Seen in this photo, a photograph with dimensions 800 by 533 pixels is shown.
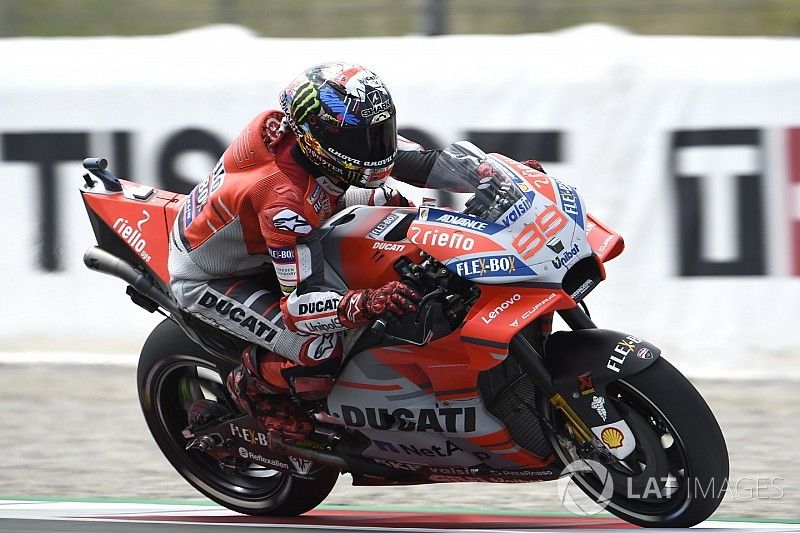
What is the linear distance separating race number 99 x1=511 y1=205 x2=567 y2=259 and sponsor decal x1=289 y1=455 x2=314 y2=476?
129 cm

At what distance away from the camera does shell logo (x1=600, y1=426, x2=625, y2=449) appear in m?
4.16

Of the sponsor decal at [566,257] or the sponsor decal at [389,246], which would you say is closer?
the sponsor decal at [566,257]

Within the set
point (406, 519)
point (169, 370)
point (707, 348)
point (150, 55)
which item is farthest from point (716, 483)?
point (150, 55)

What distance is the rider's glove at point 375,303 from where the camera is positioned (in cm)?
407

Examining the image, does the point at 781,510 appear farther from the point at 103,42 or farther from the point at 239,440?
the point at 103,42

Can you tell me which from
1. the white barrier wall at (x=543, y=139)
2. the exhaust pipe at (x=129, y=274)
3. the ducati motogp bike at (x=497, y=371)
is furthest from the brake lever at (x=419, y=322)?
the white barrier wall at (x=543, y=139)

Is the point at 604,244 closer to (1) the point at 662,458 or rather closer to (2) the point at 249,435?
(1) the point at 662,458

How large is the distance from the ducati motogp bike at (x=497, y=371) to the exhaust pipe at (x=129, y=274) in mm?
62

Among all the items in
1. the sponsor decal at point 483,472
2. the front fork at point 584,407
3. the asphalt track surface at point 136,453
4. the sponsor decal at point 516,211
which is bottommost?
the asphalt track surface at point 136,453

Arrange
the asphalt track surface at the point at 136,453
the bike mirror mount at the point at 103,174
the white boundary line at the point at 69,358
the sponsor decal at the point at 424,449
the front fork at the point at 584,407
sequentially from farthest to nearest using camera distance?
the white boundary line at the point at 69,358 → the asphalt track surface at the point at 136,453 → the bike mirror mount at the point at 103,174 → the sponsor decal at the point at 424,449 → the front fork at the point at 584,407

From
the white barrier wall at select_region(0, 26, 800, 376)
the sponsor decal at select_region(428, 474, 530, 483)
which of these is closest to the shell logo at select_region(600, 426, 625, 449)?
the sponsor decal at select_region(428, 474, 530, 483)

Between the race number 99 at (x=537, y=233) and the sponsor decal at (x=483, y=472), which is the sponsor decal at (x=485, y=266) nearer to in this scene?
the race number 99 at (x=537, y=233)

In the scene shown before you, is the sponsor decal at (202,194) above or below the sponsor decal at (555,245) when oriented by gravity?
below

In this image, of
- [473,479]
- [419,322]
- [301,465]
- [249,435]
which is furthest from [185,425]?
[419,322]
